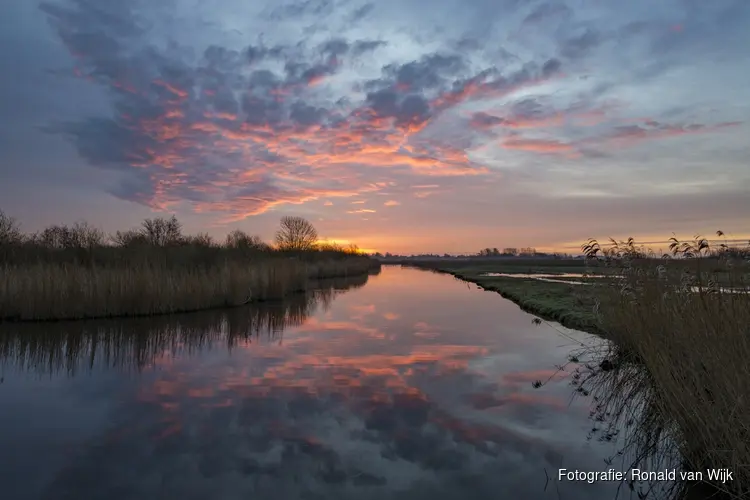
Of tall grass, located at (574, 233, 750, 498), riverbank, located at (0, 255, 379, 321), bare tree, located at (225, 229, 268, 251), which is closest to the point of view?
tall grass, located at (574, 233, 750, 498)

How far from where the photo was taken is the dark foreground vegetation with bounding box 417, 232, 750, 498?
3.78m

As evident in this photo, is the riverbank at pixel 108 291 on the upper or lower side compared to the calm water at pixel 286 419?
upper

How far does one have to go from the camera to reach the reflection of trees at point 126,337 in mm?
9258

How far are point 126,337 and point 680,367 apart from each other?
11.7 m

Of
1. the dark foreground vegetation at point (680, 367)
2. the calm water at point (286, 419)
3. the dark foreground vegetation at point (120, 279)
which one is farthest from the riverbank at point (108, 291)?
the dark foreground vegetation at point (680, 367)

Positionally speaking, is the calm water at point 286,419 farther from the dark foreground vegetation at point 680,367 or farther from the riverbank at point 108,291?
the riverbank at point 108,291

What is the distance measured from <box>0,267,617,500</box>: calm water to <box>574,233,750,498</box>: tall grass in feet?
2.20

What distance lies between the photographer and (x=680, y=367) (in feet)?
14.9

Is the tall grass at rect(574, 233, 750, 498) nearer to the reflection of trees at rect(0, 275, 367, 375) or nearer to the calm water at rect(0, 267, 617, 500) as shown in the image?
the calm water at rect(0, 267, 617, 500)

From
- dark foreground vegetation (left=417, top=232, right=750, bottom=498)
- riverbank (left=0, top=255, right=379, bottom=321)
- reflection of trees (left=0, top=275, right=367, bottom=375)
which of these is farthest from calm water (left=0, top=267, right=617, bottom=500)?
riverbank (left=0, top=255, right=379, bottom=321)

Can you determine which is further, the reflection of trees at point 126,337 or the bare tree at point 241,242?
the bare tree at point 241,242

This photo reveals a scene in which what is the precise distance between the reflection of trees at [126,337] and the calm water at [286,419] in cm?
9

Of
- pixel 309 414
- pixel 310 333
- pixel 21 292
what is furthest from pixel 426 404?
pixel 21 292

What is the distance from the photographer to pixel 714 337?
4242 mm
